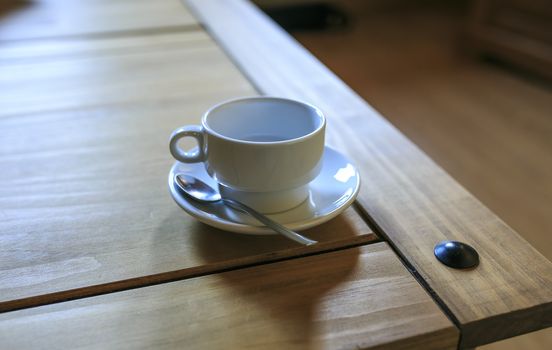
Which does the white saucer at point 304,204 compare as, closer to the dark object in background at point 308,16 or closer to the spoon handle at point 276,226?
the spoon handle at point 276,226

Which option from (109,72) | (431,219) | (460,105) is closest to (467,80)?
(460,105)

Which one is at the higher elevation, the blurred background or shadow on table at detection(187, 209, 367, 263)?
shadow on table at detection(187, 209, 367, 263)

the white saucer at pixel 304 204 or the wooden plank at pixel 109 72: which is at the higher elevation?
the white saucer at pixel 304 204

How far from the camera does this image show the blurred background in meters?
1.53

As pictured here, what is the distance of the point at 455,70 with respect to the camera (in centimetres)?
232

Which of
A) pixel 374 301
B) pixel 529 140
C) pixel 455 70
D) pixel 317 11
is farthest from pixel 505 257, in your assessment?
pixel 317 11

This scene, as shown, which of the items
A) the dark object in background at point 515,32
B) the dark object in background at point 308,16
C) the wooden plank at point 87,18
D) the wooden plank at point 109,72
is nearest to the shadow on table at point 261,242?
the wooden plank at point 109,72

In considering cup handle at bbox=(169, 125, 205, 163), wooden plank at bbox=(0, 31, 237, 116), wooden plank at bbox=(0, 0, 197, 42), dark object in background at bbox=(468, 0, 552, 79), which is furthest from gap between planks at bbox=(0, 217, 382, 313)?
dark object in background at bbox=(468, 0, 552, 79)

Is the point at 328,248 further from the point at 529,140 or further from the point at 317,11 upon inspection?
the point at 317,11

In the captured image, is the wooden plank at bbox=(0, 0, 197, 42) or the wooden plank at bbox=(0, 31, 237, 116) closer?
the wooden plank at bbox=(0, 31, 237, 116)

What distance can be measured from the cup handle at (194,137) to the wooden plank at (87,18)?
611 millimetres

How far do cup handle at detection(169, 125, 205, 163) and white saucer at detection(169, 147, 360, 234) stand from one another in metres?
0.02

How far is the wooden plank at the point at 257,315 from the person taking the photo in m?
0.36

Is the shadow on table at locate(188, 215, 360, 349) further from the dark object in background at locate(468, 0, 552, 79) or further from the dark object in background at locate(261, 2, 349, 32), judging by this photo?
the dark object in background at locate(261, 2, 349, 32)
